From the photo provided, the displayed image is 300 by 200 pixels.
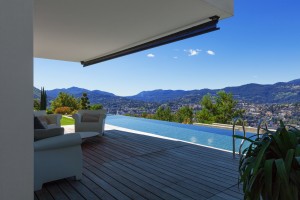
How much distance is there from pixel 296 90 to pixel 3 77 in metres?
13.1

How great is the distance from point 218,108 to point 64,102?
9.14 meters

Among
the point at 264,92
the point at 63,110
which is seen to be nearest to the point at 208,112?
the point at 264,92

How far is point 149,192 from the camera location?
2639 mm

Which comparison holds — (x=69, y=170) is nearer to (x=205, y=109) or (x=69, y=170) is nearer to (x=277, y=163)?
(x=277, y=163)

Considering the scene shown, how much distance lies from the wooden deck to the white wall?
3.95 feet

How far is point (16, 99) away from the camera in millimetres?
1417

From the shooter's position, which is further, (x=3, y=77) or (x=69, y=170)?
(x=69, y=170)

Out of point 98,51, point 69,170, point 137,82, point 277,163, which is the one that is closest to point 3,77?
point 277,163

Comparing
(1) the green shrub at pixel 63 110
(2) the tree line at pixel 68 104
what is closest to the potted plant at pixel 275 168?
(2) the tree line at pixel 68 104

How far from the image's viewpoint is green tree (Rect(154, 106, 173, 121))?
14.2 meters

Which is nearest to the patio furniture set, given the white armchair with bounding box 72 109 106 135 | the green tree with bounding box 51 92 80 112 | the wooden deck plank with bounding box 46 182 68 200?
the wooden deck plank with bounding box 46 182 68 200

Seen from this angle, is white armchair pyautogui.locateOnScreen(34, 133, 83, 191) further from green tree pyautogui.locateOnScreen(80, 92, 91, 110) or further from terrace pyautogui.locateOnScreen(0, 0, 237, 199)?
green tree pyautogui.locateOnScreen(80, 92, 91, 110)

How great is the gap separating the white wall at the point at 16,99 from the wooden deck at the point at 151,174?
1.20 m

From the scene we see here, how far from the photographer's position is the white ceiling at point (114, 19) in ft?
11.5
